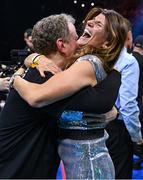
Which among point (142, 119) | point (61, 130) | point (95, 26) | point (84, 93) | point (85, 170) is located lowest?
point (142, 119)

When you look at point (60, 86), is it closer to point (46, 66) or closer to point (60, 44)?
point (46, 66)

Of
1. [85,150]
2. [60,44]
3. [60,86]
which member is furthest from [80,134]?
[60,44]

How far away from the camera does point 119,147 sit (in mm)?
2955

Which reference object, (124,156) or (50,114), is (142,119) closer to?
(124,156)

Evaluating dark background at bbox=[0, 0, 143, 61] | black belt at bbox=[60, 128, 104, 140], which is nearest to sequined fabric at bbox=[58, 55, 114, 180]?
black belt at bbox=[60, 128, 104, 140]

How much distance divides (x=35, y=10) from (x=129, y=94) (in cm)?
873

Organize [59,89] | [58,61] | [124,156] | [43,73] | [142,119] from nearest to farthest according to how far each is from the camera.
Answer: [59,89] < [43,73] < [58,61] < [124,156] < [142,119]

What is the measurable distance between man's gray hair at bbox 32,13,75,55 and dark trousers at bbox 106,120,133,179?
1220 mm

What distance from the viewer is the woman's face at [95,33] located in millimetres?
1810

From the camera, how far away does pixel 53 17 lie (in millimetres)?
1843

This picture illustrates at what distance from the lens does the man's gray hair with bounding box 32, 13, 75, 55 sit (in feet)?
5.94

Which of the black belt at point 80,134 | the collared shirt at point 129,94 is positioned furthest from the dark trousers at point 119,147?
the black belt at point 80,134

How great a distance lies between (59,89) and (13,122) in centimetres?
29

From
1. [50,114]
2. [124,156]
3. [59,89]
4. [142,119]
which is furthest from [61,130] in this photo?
[142,119]
